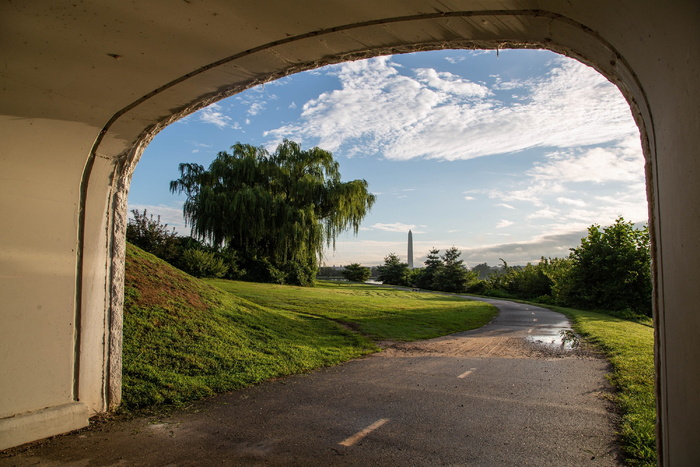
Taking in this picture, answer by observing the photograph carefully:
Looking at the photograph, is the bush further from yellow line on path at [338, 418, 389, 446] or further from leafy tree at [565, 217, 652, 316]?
leafy tree at [565, 217, 652, 316]

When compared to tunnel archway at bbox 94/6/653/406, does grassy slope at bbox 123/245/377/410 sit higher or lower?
lower

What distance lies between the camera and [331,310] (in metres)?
14.9

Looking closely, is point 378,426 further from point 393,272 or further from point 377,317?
point 393,272

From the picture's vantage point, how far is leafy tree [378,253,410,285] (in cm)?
5194

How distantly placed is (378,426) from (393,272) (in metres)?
48.8

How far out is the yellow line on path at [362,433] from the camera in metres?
4.00

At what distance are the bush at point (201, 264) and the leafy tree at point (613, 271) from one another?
20.0 m

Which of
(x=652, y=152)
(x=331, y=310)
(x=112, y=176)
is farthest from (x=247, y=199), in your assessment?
(x=652, y=152)

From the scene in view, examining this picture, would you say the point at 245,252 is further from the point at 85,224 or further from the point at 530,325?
the point at 85,224

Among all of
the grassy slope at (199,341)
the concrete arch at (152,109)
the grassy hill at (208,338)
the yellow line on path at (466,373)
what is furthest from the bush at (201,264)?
the concrete arch at (152,109)

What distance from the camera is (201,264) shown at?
20.7 m

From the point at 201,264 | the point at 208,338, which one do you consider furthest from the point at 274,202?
the point at 208,338

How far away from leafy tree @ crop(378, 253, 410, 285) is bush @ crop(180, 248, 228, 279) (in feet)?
107

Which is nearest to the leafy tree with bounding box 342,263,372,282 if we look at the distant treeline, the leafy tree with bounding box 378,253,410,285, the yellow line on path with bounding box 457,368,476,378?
the leafy tree with bounding box 378,253,410,285
